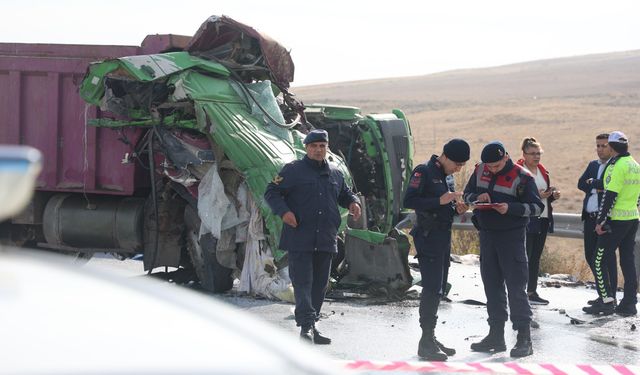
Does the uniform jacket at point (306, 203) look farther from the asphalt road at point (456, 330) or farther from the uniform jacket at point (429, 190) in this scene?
the asphalt road at point (456, 330)

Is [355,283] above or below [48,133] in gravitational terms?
below

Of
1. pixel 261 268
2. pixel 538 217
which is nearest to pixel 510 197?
pixel 538 217

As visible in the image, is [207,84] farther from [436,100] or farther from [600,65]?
[600,65]

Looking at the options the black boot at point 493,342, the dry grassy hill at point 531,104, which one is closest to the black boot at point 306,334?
the black boot at point 493,342

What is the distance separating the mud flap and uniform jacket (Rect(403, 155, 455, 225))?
2.43 meters

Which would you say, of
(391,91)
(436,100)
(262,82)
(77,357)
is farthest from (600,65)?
(77,357)

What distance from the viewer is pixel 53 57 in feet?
38.8

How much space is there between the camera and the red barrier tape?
7.11 metres

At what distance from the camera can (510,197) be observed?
342 inches

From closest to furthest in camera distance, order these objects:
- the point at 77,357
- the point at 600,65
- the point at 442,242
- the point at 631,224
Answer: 1. the point at 77,357
2. the point at 442,242
3. the point at 631,224
4. the point at 600,65

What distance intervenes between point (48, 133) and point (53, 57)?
0.78 metres

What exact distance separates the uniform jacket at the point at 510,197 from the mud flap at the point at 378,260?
2.20 m

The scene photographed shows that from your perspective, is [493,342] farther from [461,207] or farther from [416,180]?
[416,180]

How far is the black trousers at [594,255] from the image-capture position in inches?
427
